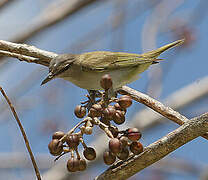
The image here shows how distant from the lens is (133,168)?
1.98 metres

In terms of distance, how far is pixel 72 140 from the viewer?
73.0 inches

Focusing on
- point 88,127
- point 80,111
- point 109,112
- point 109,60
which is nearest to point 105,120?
point 109,112

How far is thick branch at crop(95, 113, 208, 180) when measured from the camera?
1898 millimetres

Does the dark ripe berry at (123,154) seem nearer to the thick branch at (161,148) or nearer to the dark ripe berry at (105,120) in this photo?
the thick branch at (161,148)

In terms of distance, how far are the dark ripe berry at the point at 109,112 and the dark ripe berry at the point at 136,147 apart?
200mm

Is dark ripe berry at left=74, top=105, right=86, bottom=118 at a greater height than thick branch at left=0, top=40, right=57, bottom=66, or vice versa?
thick branch at left=0, top=40, right=57, bottom=66

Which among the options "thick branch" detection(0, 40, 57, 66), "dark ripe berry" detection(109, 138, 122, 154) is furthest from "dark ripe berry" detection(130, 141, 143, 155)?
"thick branch" detection(0, 40, 57, 66)

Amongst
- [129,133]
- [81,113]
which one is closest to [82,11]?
[81,113]

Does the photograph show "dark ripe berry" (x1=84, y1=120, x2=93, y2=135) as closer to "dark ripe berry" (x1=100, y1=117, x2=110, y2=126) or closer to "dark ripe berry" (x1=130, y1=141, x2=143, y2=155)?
"dark ripe berry" (x1=100, y1=117, x2=110, y2=126)

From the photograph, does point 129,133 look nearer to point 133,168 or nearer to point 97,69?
point 133,168

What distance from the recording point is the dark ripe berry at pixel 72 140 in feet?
6.07

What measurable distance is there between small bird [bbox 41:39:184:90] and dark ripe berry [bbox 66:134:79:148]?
1.13 m

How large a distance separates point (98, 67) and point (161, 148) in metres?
1.66

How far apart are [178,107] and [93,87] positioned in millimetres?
3043
